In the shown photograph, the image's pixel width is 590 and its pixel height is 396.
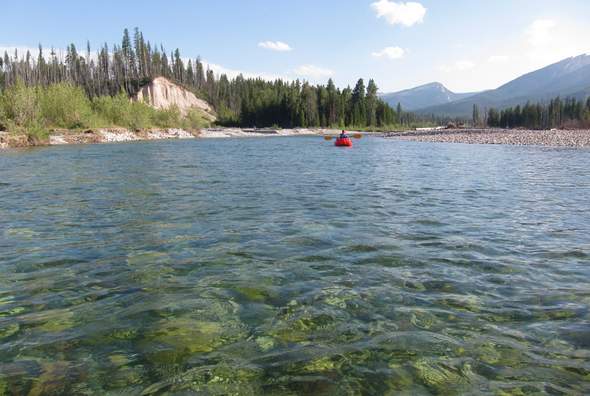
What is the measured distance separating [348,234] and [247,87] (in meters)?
187

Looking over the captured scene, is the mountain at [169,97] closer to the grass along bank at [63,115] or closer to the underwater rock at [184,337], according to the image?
the grass along bank at [63,115]

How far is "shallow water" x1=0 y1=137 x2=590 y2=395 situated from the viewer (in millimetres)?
4527

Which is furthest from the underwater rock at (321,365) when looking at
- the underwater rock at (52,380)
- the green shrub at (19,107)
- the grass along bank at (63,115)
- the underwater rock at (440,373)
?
the green shrub at (19,107)

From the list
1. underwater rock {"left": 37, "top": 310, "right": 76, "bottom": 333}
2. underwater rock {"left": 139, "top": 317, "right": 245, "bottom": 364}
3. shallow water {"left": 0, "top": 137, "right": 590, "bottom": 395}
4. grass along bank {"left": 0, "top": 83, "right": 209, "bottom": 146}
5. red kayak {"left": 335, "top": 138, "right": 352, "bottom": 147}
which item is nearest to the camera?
shallow water {"left": 0, "top": 137, "right": 590, "bottom": 395}

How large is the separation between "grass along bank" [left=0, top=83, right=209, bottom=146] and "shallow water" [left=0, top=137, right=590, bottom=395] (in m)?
52.0

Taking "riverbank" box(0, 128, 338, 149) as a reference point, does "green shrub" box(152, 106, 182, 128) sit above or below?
above

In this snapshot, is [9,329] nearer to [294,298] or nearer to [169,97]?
[294,298]

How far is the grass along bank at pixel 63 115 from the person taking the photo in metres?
57.8

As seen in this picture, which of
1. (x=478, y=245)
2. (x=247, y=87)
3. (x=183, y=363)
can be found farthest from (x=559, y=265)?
(x=247, y=87)

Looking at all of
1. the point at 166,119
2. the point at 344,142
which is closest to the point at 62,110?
the point at 166,119

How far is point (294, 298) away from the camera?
6.64 m

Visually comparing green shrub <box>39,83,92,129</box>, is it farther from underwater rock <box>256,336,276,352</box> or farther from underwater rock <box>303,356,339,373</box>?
underwater rock <box>303,356,339,373</box>

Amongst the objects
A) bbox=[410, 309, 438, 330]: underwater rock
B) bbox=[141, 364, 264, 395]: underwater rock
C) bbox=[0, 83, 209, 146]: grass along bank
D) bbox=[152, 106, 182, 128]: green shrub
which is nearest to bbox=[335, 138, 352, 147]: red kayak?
bbox=[0, 83, 209, 146]: grass along bank

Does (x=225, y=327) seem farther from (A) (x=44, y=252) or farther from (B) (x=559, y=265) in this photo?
(B) (x=559, y=265)
